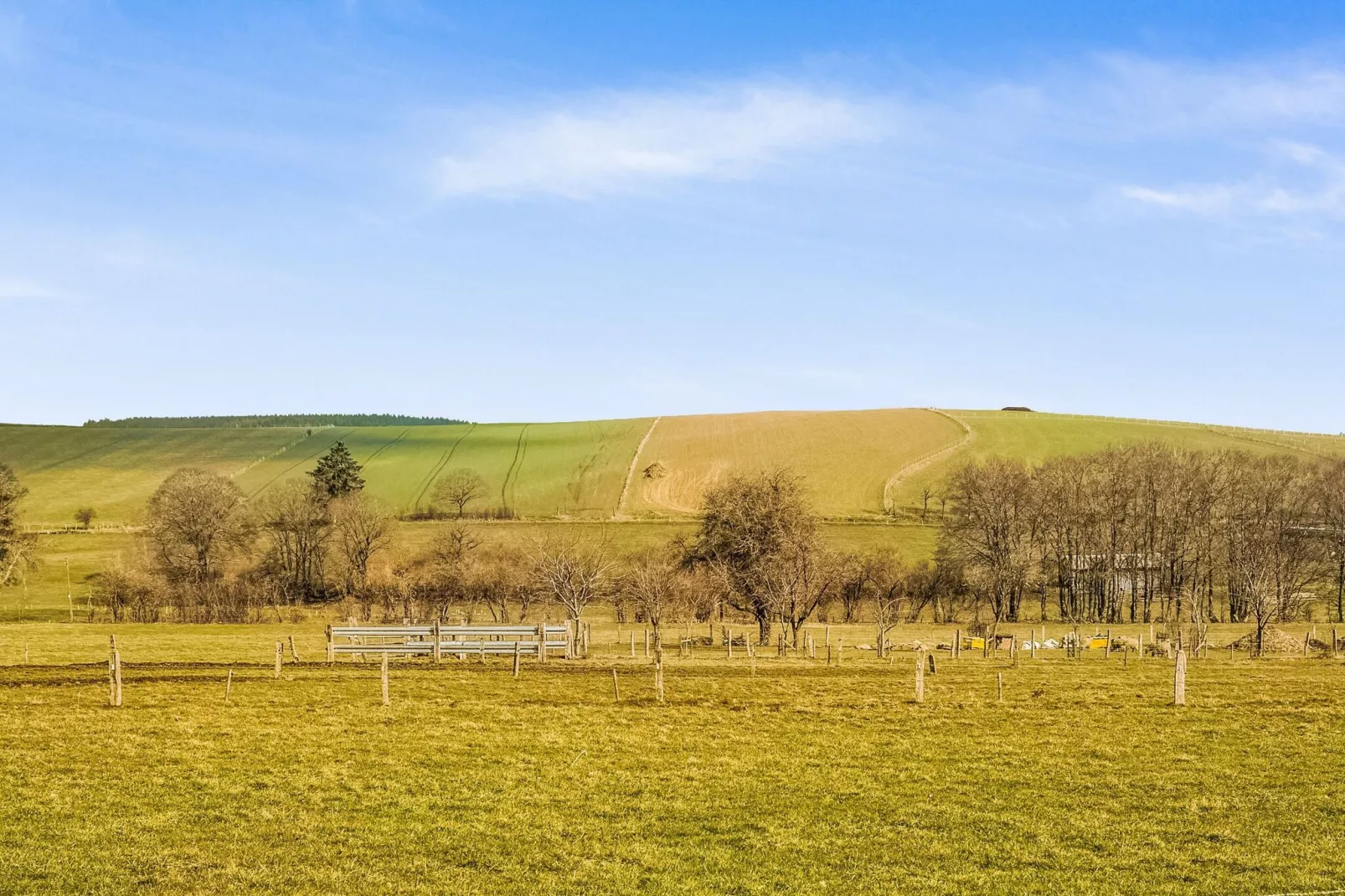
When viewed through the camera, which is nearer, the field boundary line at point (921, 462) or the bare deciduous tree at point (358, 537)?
the bare deciduous tree at point (358, 537)

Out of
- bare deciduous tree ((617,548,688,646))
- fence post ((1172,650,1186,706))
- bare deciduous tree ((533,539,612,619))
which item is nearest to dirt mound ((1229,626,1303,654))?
fence post ((1172,650,1186,706))

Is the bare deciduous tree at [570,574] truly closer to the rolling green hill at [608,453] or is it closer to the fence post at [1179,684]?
the rolling green hill at [608,453]

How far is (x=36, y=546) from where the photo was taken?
102688 mm

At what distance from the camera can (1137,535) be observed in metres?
96.4

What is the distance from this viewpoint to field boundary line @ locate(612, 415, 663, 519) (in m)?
121

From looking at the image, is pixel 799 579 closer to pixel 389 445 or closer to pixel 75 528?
pixel 75 528

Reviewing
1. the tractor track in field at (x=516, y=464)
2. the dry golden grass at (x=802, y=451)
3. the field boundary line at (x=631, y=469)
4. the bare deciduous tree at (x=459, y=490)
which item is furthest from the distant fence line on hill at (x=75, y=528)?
the dry golden grass at (x=802, y=451)

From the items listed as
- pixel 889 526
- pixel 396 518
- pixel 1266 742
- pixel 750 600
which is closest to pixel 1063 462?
pixel 889 526

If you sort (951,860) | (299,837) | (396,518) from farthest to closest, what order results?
1. (396,518)
2. (299,837)
3. (951,860)

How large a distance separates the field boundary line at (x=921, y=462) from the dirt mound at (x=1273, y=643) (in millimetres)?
51071

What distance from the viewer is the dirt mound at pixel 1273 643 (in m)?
61.8

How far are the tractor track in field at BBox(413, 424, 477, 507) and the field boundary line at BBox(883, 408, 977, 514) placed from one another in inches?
2111

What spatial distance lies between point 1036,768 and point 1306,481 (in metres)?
88.8

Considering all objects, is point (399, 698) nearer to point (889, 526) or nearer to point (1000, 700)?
point (1000, 700)
